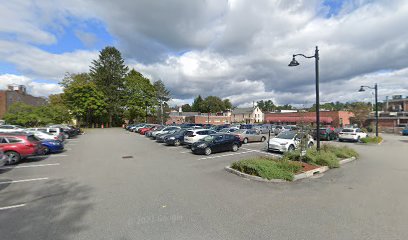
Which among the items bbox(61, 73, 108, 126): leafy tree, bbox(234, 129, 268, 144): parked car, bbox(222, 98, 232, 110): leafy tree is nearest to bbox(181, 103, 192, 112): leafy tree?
bbox(222, 98, 232, 110): leafy tree

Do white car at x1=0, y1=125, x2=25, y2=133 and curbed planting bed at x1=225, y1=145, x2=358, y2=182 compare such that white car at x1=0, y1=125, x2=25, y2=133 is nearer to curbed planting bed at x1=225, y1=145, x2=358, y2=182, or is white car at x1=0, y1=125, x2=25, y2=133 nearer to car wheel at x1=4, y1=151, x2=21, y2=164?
car wheel at x1=4, y1=151, x2=21, y2=164

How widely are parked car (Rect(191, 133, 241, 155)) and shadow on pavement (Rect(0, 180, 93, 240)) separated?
8.15m

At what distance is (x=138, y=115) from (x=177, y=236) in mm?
59552

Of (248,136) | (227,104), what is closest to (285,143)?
(248,136)

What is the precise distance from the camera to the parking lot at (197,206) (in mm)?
4507

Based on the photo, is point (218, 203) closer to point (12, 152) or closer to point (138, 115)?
point (12, 152)

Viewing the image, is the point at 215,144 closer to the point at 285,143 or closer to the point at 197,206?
the point at 285,143

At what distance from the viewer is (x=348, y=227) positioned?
4.64 m

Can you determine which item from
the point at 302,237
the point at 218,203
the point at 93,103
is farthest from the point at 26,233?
the point at 93,103

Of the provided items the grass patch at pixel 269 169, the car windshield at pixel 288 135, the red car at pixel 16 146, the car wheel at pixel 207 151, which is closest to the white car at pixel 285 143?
the car windshield at pixel 288 135

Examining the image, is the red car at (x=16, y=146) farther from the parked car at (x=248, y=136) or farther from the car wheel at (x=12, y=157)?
the parked car at (x=248, y=136)

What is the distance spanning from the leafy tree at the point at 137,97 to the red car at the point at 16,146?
152 feet

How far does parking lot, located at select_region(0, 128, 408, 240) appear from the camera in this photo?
177 inches

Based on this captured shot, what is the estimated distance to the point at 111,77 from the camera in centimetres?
6016
